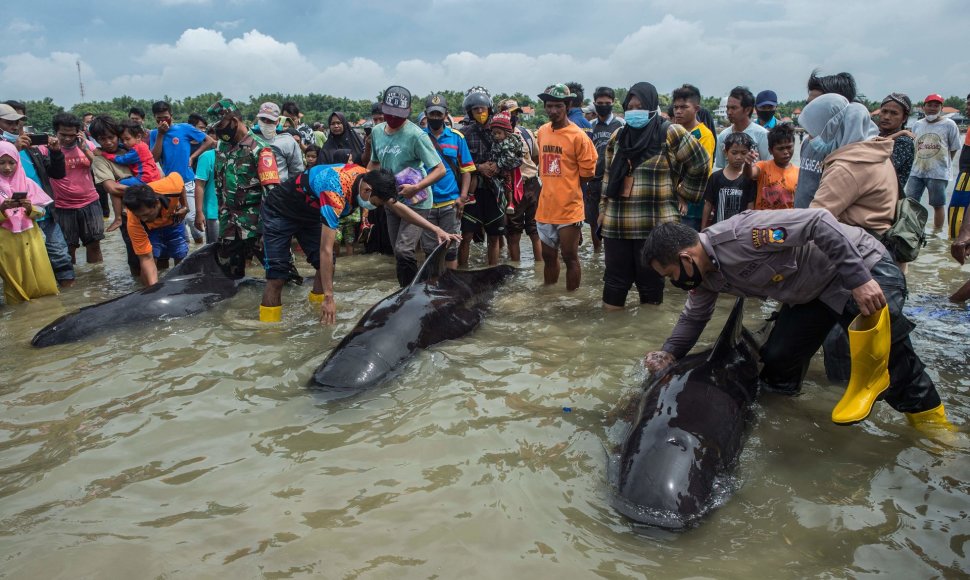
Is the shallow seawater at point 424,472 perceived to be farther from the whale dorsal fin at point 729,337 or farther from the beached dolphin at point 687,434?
the whale dorsal fin at point 729,337

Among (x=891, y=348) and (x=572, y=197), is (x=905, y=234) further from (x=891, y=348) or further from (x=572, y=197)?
(x=572, y=197)

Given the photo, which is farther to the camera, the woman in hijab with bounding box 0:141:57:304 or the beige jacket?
Answer: the woman in hijab with bounding box 0:141:57:304

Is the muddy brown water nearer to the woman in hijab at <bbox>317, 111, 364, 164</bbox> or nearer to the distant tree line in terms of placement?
the woman in hijab at <bbox>317, 111, 364, 164</bbox>

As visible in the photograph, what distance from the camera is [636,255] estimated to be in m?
5.85

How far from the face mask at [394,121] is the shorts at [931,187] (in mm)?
8111

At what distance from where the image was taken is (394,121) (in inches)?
252

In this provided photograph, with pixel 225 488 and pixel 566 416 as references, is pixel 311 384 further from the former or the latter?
pixel 566 416

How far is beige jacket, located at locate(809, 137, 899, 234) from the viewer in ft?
13.1

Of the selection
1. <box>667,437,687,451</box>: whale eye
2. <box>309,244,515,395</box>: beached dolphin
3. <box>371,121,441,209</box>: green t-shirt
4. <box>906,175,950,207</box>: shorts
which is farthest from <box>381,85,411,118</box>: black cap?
<box>906,175,950,207</box>: shorts

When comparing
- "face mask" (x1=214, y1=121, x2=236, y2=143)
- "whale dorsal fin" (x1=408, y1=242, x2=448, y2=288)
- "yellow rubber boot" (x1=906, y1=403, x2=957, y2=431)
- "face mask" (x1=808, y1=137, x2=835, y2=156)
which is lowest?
"yellow rubber boot" (x1=906, y1=403, x2=957, y2=431)

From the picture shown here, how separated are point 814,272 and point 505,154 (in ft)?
16.2

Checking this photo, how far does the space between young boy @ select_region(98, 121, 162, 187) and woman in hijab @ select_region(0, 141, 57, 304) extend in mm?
944

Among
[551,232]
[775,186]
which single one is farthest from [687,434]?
[775,186]

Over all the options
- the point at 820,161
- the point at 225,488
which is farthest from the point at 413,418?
the point at 820,161
